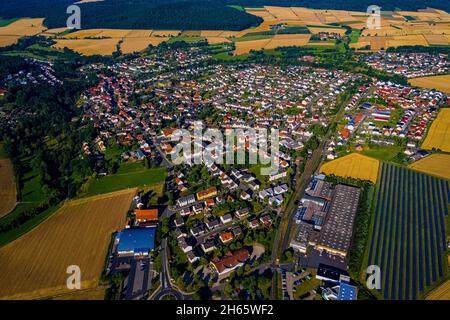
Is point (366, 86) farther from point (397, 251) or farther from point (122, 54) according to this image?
point (122, 54)

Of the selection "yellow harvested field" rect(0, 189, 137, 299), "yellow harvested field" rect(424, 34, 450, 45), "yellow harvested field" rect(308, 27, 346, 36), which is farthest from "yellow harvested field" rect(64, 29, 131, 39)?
"yellow harvested field" rect(424, 34, 450, 45)

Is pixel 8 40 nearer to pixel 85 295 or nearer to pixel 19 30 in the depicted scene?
pixel 19 30

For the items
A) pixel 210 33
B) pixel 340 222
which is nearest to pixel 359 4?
pixel 210 33

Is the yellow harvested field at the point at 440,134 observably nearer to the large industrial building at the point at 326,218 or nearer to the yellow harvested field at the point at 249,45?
the large industrial building at the point at 326,218

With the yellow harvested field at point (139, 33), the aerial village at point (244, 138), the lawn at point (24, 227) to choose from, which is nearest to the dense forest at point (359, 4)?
the yellow harvested field at point (139, 33)

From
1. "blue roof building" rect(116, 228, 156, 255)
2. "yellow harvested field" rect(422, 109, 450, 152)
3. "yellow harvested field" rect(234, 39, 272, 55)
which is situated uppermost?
"yellow harvested field" rect(234, 39, 272, 55)

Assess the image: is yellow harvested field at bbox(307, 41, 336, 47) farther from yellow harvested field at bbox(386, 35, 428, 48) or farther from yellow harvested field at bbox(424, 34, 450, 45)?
yellow harvested field at bbox(424, 34, 450, 45)
